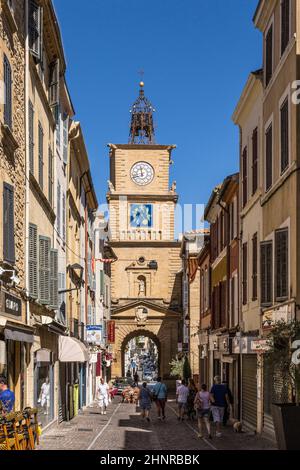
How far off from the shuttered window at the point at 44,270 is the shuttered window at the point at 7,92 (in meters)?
5.49

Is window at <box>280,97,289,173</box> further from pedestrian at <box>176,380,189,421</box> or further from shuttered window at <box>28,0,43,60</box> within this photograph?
pedestrian at <box>176,380,189,421</box>

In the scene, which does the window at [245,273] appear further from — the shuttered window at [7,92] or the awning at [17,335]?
the shuttered window at [7,92]

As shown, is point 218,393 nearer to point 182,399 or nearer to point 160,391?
point 182,399

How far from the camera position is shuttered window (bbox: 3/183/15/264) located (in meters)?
18.2

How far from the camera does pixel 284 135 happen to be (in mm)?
22016

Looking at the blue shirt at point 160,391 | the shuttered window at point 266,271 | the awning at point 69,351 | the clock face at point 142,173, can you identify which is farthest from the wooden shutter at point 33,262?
the clock face at point 142,173

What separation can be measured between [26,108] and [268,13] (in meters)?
7.14

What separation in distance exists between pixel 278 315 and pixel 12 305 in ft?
20.7

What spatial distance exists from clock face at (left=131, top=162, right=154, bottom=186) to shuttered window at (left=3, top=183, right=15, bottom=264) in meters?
71.6

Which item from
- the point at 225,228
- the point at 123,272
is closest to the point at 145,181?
the point at 123,272

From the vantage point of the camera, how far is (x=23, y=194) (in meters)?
21.6

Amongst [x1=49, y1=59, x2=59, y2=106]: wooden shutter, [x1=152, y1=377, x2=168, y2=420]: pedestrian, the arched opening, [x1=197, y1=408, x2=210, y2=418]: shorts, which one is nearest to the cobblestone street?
[x1=197, y1=408, x2=210, y2=418]: shorts
